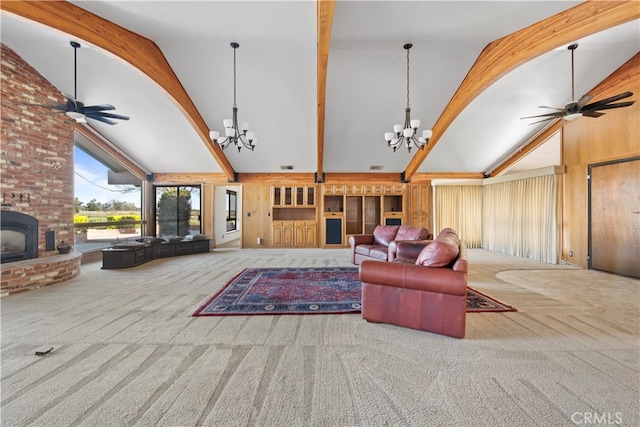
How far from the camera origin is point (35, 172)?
14.7ft


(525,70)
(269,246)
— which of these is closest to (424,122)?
(525,70)

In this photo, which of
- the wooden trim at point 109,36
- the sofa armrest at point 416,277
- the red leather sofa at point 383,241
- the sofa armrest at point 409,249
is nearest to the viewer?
the sofa armrest at point 416,277

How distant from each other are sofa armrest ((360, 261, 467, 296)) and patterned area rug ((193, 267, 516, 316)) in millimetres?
654

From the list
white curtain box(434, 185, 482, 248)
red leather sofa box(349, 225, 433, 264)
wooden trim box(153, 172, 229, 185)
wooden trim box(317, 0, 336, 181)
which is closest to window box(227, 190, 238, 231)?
wooden trim box(153, 172, 229, 185)

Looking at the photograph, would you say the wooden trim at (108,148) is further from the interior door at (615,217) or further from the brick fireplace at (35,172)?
the interior door at (615,217)

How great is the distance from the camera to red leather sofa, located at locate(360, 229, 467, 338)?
2320 millimetres

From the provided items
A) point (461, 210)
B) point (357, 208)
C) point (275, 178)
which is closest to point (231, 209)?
point (275, 178)

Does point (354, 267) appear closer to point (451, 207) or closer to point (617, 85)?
point (451, 207)

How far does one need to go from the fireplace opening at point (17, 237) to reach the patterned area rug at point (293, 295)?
12.1 feet

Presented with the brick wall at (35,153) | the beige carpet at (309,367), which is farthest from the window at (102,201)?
the beige carpet at (309,367)

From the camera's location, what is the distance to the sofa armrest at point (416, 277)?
2301 mm

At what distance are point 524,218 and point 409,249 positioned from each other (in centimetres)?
455

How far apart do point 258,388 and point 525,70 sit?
649cm

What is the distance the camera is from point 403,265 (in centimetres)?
255
